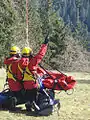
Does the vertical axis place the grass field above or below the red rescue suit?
below

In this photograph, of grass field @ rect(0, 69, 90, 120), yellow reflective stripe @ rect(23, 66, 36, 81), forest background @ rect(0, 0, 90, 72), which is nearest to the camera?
grass field @ rect(0, 69, 90, 120)

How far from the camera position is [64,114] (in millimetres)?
10430

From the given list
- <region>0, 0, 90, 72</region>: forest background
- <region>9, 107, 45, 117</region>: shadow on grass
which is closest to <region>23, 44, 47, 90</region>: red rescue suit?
<region>9, 107, 45, 117</region>: shadow on grass

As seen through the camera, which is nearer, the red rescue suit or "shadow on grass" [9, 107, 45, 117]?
the red rescue suit

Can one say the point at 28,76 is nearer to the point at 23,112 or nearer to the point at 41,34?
the point at 23,112

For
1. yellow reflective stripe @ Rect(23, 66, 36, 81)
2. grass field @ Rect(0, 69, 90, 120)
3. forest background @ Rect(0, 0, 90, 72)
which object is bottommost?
forest background @ Rect(0, 0, 90, 72)

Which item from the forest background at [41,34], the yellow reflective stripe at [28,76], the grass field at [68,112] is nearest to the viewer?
the grass field at [68,112]

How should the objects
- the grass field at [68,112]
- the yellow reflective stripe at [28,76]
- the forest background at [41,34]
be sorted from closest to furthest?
the grass field at [68,112] → the yellow reflective stripe at [28,76] → the forest background at [41,34]

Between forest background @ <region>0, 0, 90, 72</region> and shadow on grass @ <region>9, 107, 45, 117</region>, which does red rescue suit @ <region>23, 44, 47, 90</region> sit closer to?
shadow on grass @ <region>9, 107, 45, 117</region>

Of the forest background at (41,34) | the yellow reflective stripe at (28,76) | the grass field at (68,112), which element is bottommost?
the forest background at (41,34)

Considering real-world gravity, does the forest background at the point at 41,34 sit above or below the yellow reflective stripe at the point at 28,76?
below

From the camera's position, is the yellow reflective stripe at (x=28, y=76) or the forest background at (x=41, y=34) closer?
the yellow reflective stripe at (x=28, y=76)

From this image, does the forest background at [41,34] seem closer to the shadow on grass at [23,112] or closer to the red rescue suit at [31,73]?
the shadow on grass at [23,112]

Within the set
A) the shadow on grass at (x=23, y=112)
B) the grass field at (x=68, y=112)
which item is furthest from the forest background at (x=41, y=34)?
the shadow on grass at (x=23, y=112)
